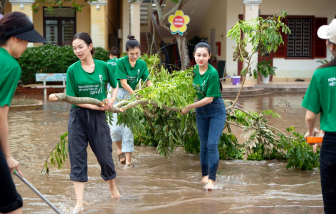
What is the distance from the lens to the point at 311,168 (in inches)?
245

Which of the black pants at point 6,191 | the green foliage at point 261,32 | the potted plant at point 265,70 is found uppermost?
the green foliage at point 261,32

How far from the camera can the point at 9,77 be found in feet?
9.52

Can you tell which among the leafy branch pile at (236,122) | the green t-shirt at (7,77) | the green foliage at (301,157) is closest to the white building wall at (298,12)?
the leafy branch pile at (236,122)

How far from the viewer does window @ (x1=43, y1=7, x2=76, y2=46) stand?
21830 millimetres

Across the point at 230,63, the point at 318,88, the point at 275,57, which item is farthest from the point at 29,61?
the point at 318,88

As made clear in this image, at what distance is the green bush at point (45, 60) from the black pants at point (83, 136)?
13.7 meters

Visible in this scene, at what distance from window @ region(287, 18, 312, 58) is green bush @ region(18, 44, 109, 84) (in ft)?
33.3

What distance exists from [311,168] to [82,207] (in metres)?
3.48

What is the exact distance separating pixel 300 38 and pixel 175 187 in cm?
1873

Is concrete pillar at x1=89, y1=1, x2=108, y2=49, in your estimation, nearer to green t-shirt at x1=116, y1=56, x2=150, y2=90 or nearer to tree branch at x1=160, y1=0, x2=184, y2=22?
tree branch at x1=160, y1=0, x2=184, y2=22

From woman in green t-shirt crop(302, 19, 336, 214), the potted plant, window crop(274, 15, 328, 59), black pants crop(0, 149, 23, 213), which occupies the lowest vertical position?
black pants crop(0, 149, 23, 213)

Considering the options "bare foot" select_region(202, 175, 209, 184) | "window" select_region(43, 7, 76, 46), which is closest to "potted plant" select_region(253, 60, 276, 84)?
"window" select_region(43, 7, 76, 46)

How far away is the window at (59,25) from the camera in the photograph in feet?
71.6

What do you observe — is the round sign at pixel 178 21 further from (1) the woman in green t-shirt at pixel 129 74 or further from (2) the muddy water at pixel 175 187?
(1) the woman in green t-shirt at pixel 129 74
